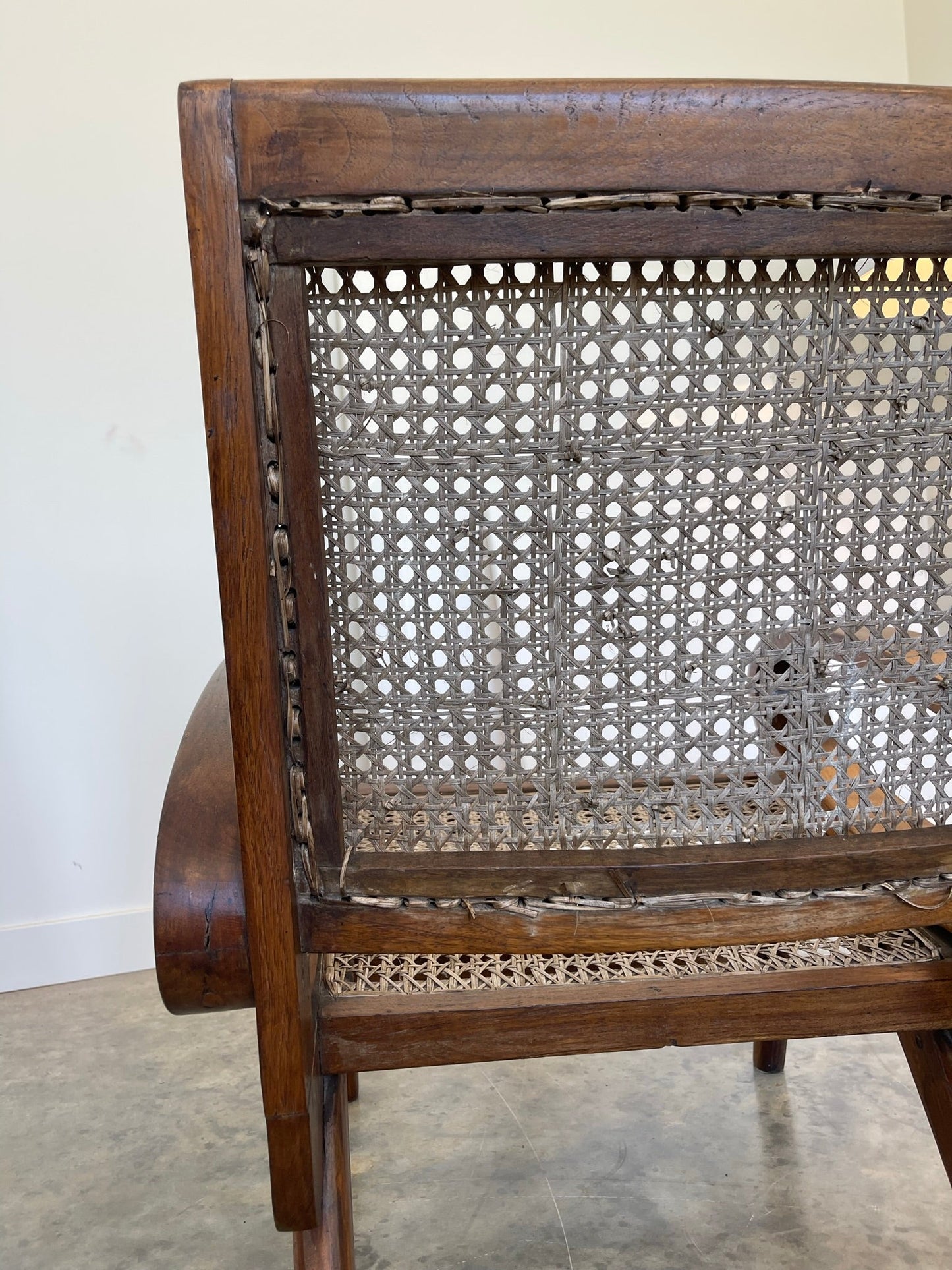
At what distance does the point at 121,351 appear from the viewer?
5.38 feet

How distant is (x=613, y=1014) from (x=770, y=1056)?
86 cm

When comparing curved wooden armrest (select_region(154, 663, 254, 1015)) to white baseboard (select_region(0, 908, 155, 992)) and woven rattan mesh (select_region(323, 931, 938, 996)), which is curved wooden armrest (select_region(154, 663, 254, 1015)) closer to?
woven rattan mesh (select_region(323, 931, 938, 996))

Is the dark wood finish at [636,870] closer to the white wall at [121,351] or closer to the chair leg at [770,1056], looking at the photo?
the chair leg at [770,1056]

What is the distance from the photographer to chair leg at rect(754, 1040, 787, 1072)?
1.37 metres

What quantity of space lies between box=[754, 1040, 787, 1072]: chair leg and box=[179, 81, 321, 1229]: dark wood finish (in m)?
0.92

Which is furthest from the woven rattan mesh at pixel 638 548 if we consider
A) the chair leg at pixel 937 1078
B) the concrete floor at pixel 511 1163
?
the concrete floor at pixel 511 1163

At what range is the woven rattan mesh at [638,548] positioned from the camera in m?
0.52

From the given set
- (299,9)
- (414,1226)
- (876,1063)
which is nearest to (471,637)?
(414,1226)

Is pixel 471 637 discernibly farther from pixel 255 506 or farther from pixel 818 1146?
pixel 818 1146

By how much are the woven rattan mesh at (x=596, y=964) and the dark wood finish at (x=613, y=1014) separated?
15mm

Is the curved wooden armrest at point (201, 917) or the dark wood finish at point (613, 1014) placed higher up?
the curved wooden armrest at point (201, 917)

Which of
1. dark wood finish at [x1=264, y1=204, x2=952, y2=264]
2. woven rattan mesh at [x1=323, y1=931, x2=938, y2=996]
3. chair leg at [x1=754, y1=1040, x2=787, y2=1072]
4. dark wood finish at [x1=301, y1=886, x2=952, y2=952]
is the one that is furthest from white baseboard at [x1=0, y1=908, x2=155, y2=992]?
dark wood finish at [x1=264, y1=204, x2=952, y2=264]

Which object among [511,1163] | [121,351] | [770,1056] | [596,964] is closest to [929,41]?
[121,351]

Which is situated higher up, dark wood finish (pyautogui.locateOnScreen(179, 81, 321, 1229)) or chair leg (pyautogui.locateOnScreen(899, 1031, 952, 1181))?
dark wood finish (pyautogui.locateOnScreen(179, 81, 321, 1229))
